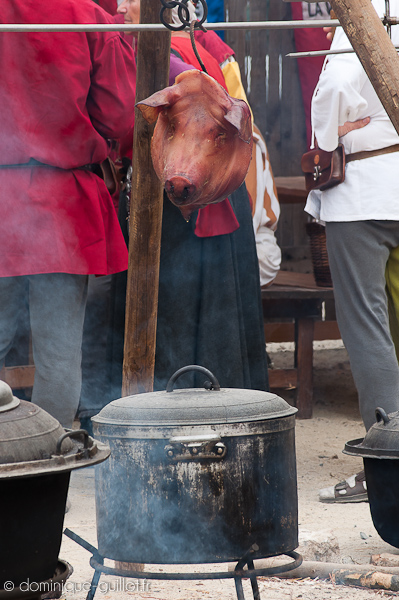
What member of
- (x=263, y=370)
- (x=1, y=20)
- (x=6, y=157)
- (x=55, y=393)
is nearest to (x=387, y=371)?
(x=263, y=370)

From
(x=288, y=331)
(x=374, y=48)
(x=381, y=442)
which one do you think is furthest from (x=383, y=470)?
(x=288, y=331)

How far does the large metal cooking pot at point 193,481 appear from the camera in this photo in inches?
78.7

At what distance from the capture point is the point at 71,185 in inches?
113

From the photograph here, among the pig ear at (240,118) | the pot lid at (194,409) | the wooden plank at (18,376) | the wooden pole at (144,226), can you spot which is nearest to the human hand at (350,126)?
the wooden pole at (144,226)

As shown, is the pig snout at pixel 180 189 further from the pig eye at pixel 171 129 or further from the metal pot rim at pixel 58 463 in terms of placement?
the metal pot rim at pixel 58 463

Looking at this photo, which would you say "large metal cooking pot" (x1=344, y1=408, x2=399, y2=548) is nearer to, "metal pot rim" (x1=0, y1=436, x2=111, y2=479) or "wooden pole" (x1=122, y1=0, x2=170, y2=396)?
"wooden pole" (x1=122, y1=0, x2=170, y2=396)

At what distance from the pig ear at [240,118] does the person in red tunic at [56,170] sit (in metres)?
0.98

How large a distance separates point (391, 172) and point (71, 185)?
54.3 inches

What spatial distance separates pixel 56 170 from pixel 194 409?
4.19 ft

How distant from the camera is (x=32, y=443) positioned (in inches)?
66.0

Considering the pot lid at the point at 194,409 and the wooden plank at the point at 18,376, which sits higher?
the pot lid at the point at 194,409

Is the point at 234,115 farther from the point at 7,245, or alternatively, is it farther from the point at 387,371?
the point at 387,371

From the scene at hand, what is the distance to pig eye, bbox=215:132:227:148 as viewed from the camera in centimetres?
204

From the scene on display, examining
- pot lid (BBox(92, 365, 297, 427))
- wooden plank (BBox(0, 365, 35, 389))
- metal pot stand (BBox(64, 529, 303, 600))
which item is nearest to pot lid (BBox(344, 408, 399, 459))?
pot lid (BBox(92, 365, 297, 427))
